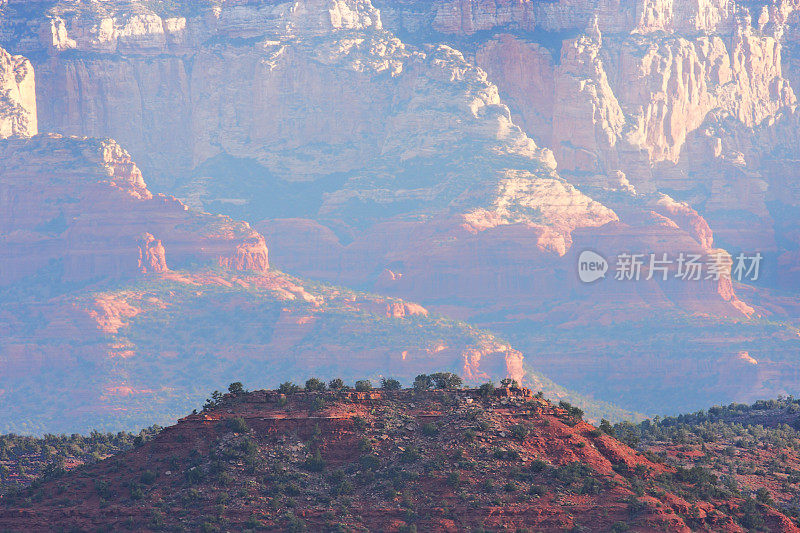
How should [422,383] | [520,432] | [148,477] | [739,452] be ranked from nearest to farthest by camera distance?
[148,477]
[520,432]
[422,383]
[739,452]

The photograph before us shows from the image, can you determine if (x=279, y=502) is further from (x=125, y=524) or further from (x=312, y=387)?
(x=312, y=387)

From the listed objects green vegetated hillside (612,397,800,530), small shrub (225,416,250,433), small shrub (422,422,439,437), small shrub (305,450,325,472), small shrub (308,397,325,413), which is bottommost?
green vegetated hillside (612,397,800,530)

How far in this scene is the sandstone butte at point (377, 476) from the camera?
7081 cm

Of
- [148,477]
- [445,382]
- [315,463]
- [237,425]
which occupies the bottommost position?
[445,382]

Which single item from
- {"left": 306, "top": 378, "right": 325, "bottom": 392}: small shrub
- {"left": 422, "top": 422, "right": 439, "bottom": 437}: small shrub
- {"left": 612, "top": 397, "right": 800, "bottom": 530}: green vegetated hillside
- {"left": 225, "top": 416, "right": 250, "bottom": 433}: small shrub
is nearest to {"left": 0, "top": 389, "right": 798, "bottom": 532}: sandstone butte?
{"left": 225, "top": 416, "right": 250, "bottom": 433}: small shrub

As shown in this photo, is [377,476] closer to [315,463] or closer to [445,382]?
[315,463]

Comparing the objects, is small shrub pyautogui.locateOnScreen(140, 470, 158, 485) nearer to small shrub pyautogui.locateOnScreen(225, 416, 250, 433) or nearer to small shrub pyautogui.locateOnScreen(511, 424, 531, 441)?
small shrub pyautogui.locateOnScreen(225, 416, 250, 433)

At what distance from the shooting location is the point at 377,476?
244 ft

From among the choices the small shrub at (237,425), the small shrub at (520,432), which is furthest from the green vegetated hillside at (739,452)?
the small shrub at (237,425)

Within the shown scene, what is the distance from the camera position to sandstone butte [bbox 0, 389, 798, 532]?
70.8 meters

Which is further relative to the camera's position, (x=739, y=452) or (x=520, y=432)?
(x=739, y=452)

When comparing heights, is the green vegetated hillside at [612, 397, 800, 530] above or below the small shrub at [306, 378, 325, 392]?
below

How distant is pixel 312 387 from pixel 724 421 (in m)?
48.4

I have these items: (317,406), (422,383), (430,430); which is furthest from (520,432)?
(422,383)
